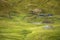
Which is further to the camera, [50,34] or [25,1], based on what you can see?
[25,1]

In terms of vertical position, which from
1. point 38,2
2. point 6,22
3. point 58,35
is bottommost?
point 58,35

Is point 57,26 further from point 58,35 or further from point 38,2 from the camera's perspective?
point 38,2

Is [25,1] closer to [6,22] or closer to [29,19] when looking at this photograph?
[29,19]

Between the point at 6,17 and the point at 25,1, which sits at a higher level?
the point at 25,1

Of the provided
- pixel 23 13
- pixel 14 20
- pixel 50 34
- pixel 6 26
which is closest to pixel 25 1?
pixel 23 13

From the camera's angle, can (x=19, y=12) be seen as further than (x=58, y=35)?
Yes

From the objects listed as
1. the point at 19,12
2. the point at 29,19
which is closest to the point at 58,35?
the point at 29,19
